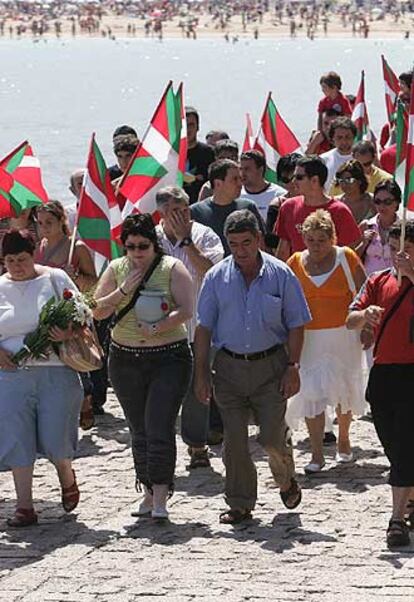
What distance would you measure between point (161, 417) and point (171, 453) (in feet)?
0.69

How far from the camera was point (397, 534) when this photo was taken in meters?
10.1

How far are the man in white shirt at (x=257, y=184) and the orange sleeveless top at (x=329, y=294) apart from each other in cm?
199

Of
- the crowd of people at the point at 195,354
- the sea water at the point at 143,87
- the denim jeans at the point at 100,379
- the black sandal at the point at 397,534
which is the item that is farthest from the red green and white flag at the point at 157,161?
the sea water at the point at 143,87

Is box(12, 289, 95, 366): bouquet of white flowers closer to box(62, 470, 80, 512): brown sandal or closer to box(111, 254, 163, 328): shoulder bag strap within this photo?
box(111, 254, 163, 328): shoulder bag strap

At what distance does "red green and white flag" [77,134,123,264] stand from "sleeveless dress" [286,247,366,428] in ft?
5.20

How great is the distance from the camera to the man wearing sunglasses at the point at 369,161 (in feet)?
49.9

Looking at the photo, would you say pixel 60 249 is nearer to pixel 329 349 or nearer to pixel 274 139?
pixel 329 349

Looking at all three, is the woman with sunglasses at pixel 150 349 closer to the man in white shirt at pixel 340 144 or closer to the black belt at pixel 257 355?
the black belt at pixel 257 355

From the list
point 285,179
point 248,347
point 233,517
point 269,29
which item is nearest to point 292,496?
point 233,517

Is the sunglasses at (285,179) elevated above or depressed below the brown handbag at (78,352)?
above

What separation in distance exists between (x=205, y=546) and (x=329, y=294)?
2.24 metres

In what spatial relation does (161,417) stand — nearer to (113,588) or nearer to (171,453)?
(171,453)

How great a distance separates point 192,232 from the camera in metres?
12.1

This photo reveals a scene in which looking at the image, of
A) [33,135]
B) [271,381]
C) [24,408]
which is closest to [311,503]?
[271,381]
